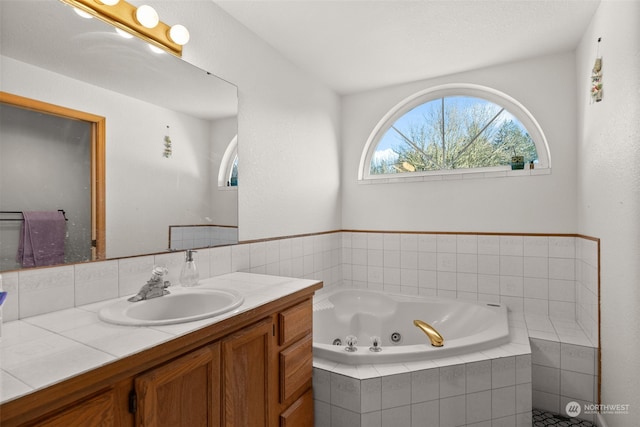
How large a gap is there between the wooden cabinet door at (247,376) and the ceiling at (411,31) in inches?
71.2

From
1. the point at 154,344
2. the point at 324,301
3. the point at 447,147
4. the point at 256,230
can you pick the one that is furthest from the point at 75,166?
the point at 447,147

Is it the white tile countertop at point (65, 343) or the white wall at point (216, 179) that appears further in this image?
the white wall at point (216, 179)

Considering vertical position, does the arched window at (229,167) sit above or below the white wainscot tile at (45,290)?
above

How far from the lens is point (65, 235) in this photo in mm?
1213

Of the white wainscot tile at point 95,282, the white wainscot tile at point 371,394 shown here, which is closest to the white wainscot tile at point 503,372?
the white wainscot tile at point 371,394

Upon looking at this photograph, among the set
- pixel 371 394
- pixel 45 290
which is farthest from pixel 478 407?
pixel 45 290

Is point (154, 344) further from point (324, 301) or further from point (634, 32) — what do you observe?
point (634, 32)

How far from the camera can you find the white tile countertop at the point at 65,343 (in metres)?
0.70

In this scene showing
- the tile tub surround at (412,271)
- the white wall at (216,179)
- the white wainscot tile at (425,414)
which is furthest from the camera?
the white wall at (216,179)

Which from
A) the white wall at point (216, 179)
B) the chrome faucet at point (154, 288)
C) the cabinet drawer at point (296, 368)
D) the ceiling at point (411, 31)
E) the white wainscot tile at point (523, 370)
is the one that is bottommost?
the white wainscot tile at point (523, 370)

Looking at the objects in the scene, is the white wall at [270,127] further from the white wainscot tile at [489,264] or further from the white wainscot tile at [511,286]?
the white wainscot tile at [511,286]

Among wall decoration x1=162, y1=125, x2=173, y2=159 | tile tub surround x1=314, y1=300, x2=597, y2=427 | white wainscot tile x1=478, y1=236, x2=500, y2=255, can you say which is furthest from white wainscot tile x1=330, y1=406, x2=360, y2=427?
white wainscot tile x1=478, y1=236, x2=500, y2=255

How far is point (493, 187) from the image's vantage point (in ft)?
8.82

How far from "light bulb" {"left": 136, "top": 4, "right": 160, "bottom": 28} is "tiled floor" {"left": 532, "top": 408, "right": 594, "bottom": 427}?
117 inches
